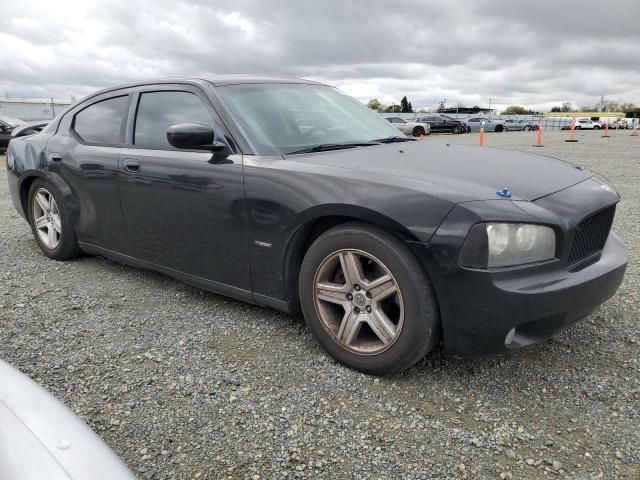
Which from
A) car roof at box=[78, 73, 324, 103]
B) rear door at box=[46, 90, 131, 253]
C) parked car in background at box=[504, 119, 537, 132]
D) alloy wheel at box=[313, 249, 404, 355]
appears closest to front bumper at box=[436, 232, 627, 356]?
alloy wheel at box=[313, 249, 404, 355]

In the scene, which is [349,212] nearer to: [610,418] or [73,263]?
[610,418]

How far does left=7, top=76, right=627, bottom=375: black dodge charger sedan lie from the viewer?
7.45ft

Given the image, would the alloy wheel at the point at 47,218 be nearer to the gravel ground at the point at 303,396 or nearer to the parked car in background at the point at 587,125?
the gravel ground at the point at 303,396

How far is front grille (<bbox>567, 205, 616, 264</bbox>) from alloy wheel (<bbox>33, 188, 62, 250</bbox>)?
12.7ft

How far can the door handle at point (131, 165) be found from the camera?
3502 millimetres

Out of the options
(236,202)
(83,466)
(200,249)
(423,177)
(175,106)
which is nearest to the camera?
(83,466)

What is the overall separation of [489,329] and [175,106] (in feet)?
7.91

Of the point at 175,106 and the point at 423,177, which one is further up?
the point at 175,106

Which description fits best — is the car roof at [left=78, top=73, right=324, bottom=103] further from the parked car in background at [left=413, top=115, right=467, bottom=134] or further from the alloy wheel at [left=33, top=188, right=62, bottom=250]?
the parked car in background at [left=413, top=115, right=467, bottom=134]

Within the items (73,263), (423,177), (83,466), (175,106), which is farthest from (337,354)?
(73,263)

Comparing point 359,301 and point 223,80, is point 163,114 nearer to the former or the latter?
point 223,80

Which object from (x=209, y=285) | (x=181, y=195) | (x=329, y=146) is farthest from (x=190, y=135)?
(x=209, y=285)

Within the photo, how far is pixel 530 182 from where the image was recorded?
259cm

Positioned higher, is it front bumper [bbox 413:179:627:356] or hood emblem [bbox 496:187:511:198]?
hood emblem [bbox 496:187:511:198]
